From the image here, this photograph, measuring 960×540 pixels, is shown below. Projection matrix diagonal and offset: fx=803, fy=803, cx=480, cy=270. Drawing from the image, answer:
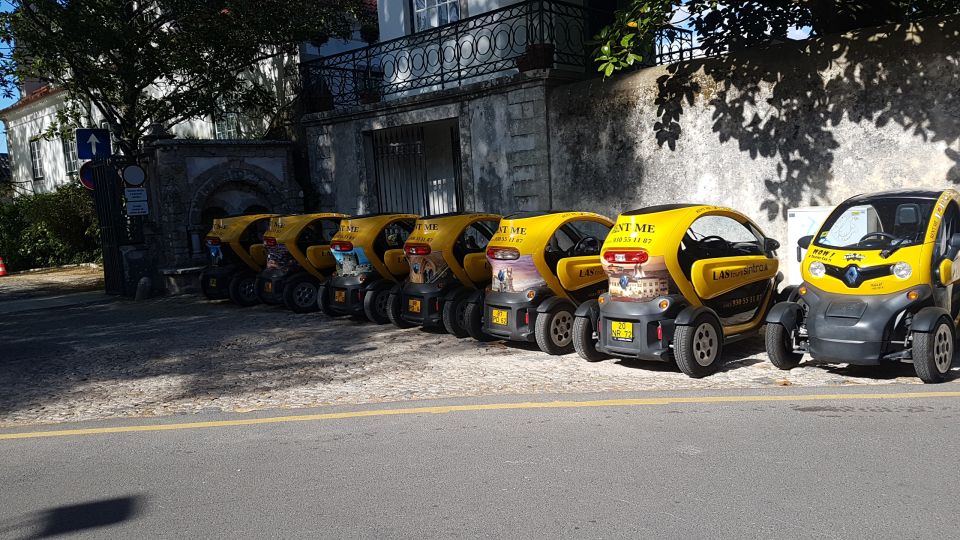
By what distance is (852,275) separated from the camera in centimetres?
689

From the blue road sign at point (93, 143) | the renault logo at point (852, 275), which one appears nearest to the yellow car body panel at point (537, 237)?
the renault logo at point (852, 275)

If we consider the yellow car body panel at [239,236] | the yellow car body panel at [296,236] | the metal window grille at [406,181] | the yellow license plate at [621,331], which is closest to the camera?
the yellow license plate at [621,331]

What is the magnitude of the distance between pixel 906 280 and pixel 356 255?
6.84 m

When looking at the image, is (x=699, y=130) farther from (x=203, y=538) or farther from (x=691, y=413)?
(x=203, y=538)

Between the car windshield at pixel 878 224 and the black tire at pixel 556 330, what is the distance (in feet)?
8.48

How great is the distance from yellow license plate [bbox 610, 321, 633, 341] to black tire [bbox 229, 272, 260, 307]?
7571 mm

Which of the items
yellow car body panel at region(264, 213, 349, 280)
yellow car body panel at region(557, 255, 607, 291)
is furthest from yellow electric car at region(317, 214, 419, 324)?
yellow car body panel at region(557, 255, 607, 291)

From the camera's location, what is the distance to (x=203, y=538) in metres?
4.02

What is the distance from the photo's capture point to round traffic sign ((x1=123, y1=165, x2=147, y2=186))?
49.1 ft

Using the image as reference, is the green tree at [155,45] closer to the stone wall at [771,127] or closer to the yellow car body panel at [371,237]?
the yellow car body panel at [371,237]

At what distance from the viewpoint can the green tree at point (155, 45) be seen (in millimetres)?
15641

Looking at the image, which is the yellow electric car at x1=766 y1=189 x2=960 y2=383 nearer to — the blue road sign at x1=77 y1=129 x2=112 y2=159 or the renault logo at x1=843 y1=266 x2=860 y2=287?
the renault logo at x1=843 y1=266 x2=860 y2=287

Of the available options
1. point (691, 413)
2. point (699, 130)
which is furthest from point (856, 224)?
point (699, 130)

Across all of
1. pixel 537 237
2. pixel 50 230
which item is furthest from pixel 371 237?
pixel 50 230
